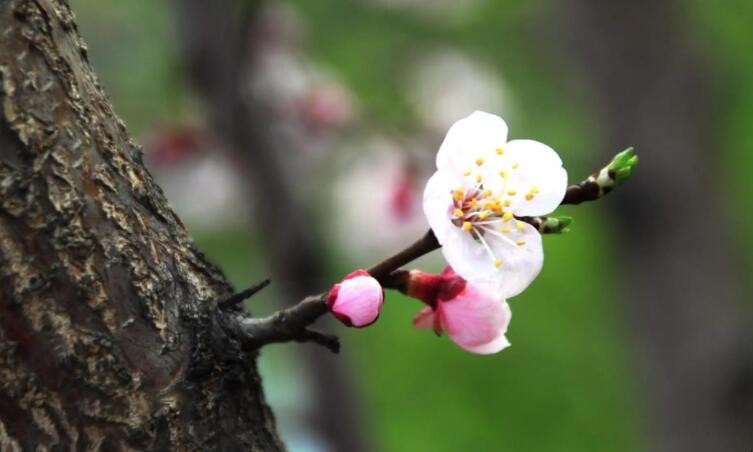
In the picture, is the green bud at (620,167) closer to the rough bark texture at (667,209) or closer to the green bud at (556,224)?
the green bud at (556,224)

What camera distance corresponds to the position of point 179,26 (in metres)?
2.27

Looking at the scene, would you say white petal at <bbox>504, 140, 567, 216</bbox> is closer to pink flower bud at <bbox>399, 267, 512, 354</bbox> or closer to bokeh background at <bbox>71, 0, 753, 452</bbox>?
pink flower bud at <bbox>399, 267, 512, 354</bbox>

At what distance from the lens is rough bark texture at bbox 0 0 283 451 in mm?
923

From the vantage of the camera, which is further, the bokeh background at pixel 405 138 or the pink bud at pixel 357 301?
the bokeh background at pixel 405 138

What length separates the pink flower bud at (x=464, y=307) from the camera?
1058 mm

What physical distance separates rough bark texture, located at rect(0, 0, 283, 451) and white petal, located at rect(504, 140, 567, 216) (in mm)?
287

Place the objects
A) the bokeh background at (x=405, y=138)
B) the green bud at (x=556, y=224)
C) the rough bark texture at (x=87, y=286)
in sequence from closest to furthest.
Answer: the rough bark texture at (x=87, y=286) → the green bud at (x=556, y=224) → the bokeh background at (x=405, y=138)

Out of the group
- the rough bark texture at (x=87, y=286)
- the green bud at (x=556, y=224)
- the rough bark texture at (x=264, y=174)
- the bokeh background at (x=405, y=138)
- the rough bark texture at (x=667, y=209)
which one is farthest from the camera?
the rough bark texture at (x=667, y=209)

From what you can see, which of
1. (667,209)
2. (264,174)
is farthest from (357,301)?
(667,209)

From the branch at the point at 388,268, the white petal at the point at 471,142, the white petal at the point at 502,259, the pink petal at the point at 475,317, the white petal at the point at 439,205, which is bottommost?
the pink petal at the point at 475,317

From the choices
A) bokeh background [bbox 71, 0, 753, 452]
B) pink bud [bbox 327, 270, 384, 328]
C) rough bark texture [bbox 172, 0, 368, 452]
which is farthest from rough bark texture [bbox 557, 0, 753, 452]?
pink bud [bbox 327, 270, 384, 328]

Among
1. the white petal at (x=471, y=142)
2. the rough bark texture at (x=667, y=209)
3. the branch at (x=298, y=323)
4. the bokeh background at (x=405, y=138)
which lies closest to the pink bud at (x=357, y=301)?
the branch at (x=298, y=323)

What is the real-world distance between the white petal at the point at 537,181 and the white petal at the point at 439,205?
0.22 ft

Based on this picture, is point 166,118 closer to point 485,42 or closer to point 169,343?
point 485,42
